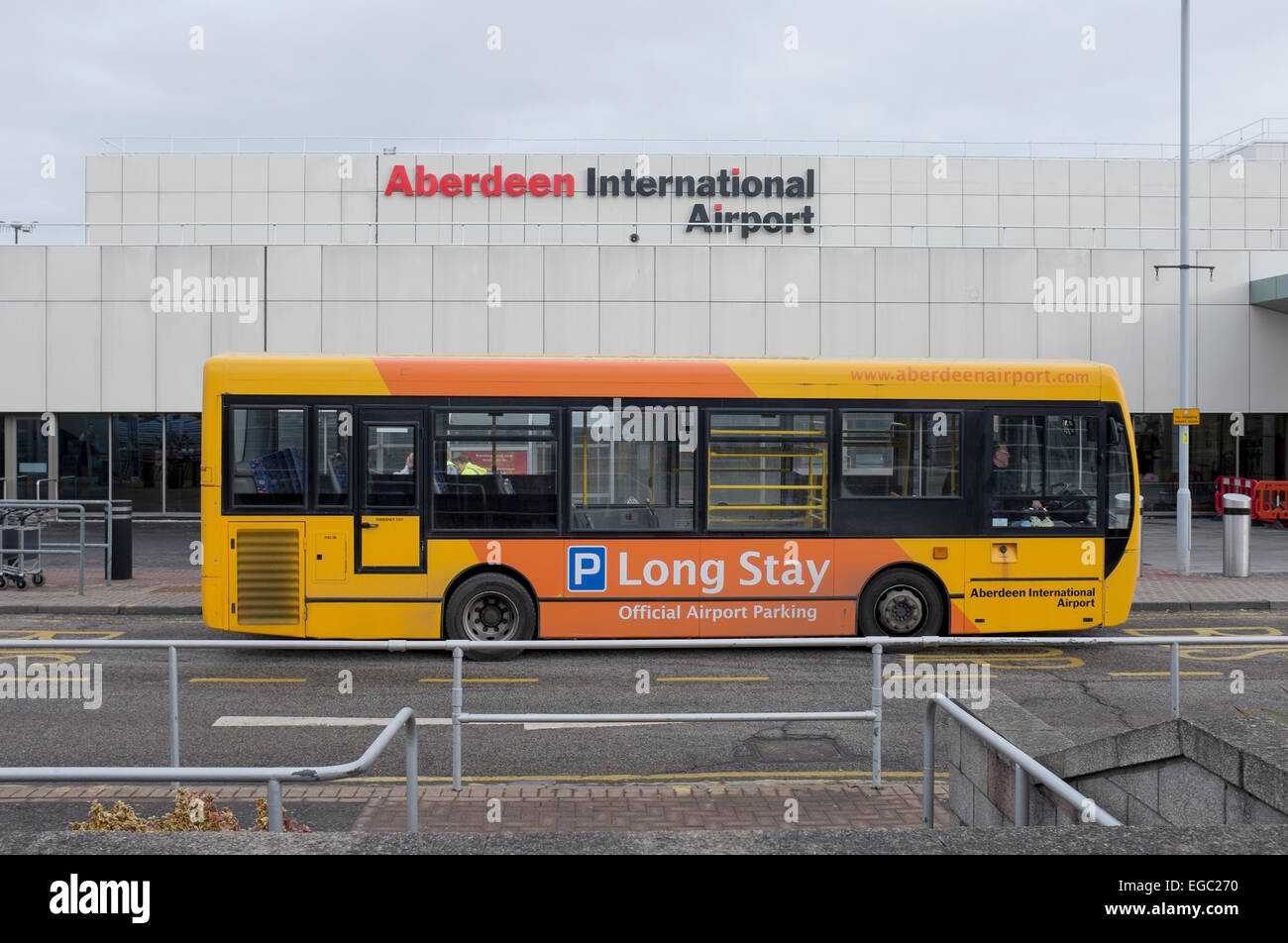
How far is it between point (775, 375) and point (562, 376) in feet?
7.60

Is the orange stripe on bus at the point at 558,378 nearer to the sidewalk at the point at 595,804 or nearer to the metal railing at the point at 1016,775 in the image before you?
the sidewalk at the point at 595,804

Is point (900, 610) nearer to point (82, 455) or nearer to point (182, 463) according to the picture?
point (182, 463)

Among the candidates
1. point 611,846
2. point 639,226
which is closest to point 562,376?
A: point 611,846

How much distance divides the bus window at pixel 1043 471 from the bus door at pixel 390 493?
6.26 meters

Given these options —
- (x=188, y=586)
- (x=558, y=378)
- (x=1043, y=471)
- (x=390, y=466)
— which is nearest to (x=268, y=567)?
(x=390, y=466)

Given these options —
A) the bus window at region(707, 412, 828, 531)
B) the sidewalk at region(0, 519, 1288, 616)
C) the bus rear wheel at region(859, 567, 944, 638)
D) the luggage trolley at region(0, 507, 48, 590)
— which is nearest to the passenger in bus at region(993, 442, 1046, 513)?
the bus rear wheel at region(859, 567, 944, 638)

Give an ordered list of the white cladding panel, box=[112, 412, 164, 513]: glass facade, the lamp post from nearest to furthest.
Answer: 1. the lamp post
2. the white cladding panel
3. box=[112, 412, 164, 513]: glass facade

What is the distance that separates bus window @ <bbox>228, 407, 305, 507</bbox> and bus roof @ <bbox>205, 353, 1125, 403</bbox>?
10.3 inches

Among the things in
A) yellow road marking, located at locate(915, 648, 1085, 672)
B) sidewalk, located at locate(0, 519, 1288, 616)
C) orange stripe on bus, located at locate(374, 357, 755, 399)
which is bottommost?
yellow road marking, located at locate(915, 648, 1085, 672)

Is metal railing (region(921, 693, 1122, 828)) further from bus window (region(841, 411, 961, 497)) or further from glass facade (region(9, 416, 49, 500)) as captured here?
glass facade (region(9, 416, 49, 500))

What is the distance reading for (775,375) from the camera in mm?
11844

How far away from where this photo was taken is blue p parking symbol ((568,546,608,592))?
11547mm

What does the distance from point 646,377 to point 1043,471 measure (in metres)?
4.56

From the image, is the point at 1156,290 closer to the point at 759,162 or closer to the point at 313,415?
the point at 759,162
